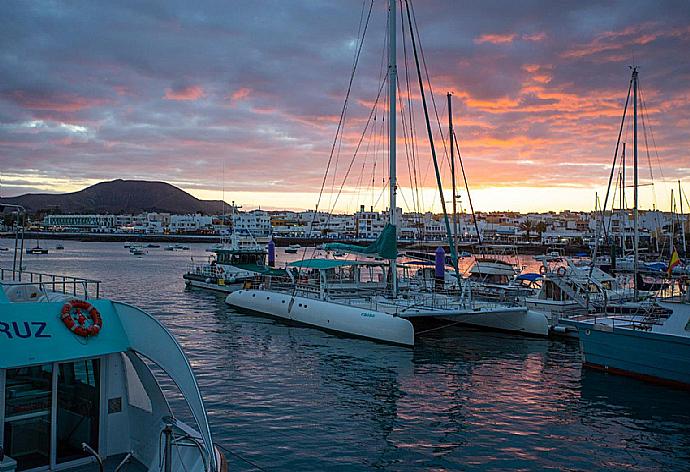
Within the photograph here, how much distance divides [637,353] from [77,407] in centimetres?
1712

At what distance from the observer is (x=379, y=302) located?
26828mm

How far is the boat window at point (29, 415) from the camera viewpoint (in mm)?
7785

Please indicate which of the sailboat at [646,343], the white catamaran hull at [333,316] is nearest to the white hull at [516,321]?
the white catamaran hull at [333,316]

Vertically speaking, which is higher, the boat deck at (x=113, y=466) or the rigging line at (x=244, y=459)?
the boat deck at (x=113, y=466)

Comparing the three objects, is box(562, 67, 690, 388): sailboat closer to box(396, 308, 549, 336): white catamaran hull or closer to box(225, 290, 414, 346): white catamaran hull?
box(396, 308, 549, 336): white catamaran hull

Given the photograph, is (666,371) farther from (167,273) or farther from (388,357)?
Answer: (167,273)

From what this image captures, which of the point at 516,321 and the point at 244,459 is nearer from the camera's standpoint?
the point at 244,459

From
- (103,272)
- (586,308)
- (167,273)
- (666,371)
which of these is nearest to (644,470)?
(666,371)

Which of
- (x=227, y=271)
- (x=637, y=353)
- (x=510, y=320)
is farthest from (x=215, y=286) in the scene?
(x=637, y=353)

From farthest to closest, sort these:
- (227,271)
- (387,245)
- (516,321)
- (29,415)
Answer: (227,271)
(387,245)
(516,321)
(29,415)

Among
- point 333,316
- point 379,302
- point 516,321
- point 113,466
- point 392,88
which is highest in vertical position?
point 392,88

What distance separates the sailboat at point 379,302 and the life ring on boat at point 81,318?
16368 mm

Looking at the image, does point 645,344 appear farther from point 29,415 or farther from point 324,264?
point 29,415

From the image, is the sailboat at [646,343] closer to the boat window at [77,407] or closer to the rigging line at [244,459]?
the rigging line at [244,459]
